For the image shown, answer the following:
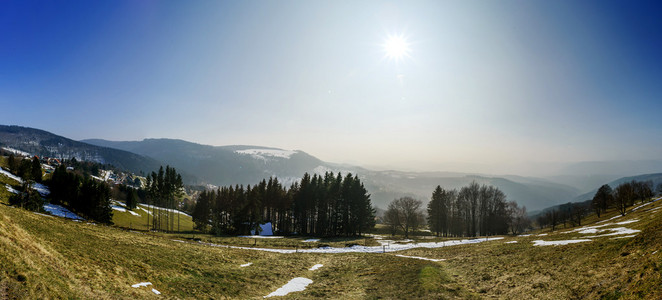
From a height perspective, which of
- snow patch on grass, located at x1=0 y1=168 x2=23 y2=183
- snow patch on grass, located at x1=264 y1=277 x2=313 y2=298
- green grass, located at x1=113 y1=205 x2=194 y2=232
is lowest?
green grass, located at x1=113 y1=205 x2=194 y2=232

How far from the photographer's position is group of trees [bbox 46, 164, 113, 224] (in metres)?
70.7

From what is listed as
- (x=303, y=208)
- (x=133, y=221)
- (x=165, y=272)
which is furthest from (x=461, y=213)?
(x=133, y=221)

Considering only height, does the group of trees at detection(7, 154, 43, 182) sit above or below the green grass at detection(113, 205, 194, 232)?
above

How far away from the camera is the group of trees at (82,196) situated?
7069 cm

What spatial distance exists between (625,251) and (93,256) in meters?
35.9

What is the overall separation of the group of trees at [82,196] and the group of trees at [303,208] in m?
25.7

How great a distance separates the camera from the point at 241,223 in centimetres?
7019

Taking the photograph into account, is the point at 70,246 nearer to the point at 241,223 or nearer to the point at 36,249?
the point at 36,249

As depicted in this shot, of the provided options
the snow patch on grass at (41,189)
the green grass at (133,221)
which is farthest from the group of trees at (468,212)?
the snow patch on grass at (41,189)

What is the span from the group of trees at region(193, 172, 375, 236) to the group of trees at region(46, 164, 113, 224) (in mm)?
25690

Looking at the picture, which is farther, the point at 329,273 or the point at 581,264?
the point at 329,273

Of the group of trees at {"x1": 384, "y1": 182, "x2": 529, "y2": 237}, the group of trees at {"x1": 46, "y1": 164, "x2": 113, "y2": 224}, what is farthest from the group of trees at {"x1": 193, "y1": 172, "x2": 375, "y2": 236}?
the group of trees at {"x1": 46, "y1": 164, "x2": 113, "y2": 224}

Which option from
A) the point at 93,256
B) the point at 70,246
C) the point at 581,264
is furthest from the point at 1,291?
the point at 581,264

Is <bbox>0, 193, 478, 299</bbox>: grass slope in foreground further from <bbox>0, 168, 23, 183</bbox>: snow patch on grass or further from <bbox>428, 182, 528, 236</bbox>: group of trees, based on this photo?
<bbox>0, 168, 23, 183</bbox>: snow patch on grass
